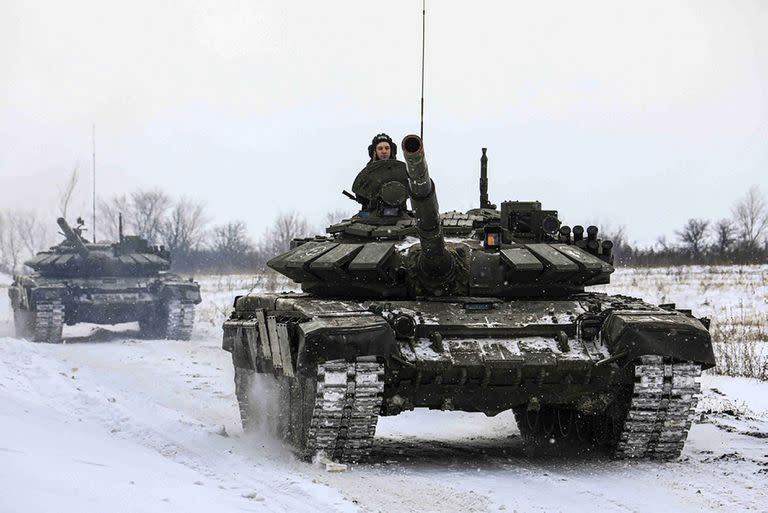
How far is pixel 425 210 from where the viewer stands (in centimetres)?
1053

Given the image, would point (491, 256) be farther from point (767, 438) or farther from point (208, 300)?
point (208, 300)

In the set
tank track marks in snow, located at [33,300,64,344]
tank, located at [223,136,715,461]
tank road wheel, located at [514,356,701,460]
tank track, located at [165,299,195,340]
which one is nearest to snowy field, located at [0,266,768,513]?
tank road wheel, located at [514,356,701,460]

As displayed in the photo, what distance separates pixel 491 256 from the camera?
39.2 feet

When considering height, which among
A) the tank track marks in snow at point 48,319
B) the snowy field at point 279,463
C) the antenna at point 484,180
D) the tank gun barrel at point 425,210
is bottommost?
the snowy field at point 279,463

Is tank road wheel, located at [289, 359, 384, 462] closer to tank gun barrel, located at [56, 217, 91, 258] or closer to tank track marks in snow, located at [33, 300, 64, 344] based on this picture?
tank track marks in snow, located at [33, 300, 64, 344]

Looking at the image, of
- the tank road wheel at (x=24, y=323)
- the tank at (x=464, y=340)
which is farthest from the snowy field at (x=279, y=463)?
the tank road wheel at (x=24, y=323)

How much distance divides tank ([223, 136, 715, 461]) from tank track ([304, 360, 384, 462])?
0.5 inches

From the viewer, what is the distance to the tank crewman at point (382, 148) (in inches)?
542

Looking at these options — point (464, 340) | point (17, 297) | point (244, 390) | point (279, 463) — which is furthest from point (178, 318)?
point (464, 340)

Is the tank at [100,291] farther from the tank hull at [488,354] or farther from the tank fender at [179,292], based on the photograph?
the tank hull at [488,354]

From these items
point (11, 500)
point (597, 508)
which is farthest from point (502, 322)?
point (11, 500)

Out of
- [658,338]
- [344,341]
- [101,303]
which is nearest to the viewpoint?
[344,341]

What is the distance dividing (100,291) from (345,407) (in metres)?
16.6

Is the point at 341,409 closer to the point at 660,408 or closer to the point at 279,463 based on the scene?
the point at 279,463
